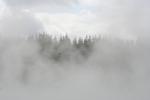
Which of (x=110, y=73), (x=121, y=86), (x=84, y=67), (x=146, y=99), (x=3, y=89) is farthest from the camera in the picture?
(x=84, y=67)

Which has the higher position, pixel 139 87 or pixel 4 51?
pixel 4 51

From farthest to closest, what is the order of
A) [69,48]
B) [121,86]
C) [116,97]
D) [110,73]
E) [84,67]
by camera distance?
[69,48]
[84,67]
[110,73]
[121,86]
[116,97]

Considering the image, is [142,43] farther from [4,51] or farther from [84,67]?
[4,51]

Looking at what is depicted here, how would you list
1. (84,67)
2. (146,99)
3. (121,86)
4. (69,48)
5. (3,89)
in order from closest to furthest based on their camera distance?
(146,99)
(3,89)
(121,86)
(84,67)
(69,48)

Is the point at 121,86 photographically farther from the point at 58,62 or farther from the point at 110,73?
the point at 58,62

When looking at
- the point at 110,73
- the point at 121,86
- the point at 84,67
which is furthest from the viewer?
the point at 84,67

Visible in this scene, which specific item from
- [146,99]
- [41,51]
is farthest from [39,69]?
[146,99]

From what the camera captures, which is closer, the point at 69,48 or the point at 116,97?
the point at 116,97

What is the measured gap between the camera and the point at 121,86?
15141mm

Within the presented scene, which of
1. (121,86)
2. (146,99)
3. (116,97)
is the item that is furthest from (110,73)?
(146,99)

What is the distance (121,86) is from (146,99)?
3.18 meters

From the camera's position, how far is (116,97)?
42.4 ft

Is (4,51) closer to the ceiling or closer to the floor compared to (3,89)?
closer to the ceiling

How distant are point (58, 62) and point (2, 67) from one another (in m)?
2.95
